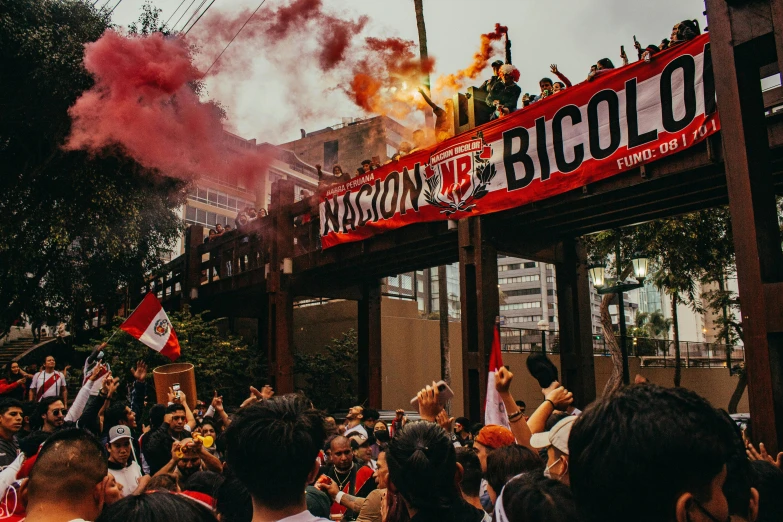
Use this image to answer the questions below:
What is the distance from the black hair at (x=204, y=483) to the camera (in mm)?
3680

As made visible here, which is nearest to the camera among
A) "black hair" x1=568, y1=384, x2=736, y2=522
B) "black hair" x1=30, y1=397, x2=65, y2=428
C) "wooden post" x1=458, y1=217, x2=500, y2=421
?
"black hair" x1=568, y1=384, x2=736, y2=522

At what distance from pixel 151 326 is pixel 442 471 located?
913cm

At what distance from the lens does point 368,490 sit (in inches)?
200

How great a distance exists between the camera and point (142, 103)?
528 inches

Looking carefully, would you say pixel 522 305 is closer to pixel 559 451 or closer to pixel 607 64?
pixel 607 64

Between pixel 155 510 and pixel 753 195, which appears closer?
pixel 155 510

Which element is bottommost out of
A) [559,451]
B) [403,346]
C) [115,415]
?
[115,415]

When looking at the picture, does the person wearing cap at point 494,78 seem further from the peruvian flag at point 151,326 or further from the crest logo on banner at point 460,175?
the peruvian flag at point 151,326

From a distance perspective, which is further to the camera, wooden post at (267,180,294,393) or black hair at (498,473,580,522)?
wooden post at (267,180,294,393)

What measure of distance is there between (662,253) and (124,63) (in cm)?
1523

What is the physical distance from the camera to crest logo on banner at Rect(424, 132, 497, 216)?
9836 mm

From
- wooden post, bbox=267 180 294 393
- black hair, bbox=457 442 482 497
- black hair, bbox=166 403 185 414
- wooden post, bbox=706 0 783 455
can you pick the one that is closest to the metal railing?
wooden post, bbox=267 180 294 393

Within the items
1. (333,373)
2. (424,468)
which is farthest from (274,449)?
(333,373)

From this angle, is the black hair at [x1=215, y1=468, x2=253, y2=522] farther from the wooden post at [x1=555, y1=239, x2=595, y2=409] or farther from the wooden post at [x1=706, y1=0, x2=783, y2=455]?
the wooden post at [x1=555, y1=239, x2=595, y2=409]
